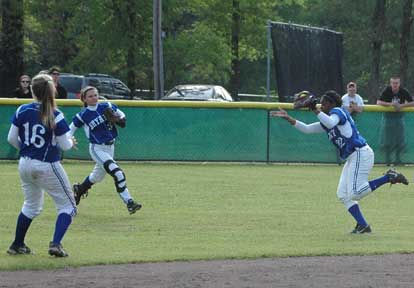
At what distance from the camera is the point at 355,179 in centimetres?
1233

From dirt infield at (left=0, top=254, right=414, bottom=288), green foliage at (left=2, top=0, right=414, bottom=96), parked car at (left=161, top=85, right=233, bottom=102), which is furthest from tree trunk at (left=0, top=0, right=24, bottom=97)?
dirt infield at (left=0, top=254, right=414, bottom=288)

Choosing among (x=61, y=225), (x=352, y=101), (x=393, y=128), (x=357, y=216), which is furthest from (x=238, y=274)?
(x=393, y=128)

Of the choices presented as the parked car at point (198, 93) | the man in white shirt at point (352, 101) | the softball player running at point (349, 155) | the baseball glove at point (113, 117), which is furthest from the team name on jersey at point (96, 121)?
the parked car at point (198, 93)

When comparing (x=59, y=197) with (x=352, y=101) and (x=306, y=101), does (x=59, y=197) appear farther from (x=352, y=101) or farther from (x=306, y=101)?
(x=352, y=101)

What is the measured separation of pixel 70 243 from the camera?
436 inches

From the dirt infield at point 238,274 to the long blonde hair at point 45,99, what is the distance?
141cm

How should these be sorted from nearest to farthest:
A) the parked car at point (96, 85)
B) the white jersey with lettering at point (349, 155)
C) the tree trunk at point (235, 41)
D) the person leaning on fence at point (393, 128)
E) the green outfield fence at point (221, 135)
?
the white jersey with lettering at point (349, 155) → the green outfield fence at point (221, 135) → the person leaning on fence at point (393, 128) → the parked car at point (96, 85) → the tree trunk at point (235, 41)

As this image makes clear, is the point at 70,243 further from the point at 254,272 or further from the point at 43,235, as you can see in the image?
the point at 254,272

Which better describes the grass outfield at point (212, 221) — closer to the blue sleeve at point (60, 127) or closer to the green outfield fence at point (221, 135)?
the blue sleeve at point (60, 127)

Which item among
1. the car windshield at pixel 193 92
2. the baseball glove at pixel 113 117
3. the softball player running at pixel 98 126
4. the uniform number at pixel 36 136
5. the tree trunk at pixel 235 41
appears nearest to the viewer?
the uniform number at pixel 36 136

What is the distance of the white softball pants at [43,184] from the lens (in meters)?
9.89

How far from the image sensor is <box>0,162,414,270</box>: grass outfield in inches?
416

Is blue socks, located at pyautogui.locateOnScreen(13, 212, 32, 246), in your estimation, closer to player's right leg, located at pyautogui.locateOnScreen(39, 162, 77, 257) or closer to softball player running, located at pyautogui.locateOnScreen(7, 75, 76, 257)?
softball player running, located at pyautogui.locateOnScreen(7, 75, 76, 257)

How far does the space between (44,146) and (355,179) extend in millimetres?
4088
